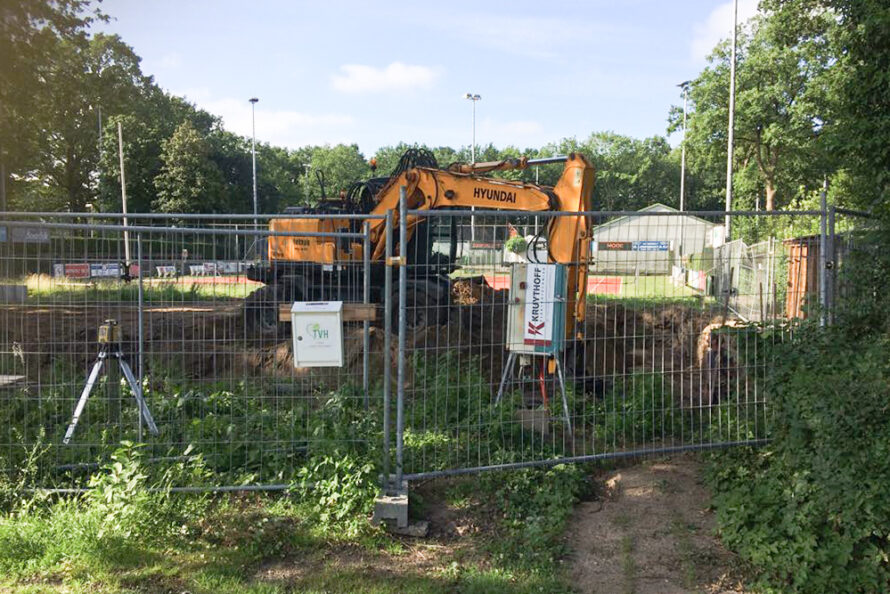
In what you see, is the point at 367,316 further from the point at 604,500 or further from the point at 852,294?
the point at 852,294

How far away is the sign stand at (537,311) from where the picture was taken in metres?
5.87

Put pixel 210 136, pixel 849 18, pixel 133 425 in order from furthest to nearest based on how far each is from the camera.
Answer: pixel 210 136
pixel 133 425
pixel 849 18

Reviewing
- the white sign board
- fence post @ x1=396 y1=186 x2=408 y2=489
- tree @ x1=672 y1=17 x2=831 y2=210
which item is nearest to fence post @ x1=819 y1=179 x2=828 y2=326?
fence post @ x1=396 y1=186 x2=408 y2=489

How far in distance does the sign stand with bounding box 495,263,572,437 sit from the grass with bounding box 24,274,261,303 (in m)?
2.54

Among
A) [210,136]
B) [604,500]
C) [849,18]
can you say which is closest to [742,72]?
[849,18]

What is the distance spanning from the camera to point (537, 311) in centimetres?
603

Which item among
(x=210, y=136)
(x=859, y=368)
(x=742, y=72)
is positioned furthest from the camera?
(x=210, y=136)

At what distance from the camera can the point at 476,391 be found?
6988 millimetres

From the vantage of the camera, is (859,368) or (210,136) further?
(210,136)

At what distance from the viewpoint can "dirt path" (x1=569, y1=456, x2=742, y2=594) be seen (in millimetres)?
4102

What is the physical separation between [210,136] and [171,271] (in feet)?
214

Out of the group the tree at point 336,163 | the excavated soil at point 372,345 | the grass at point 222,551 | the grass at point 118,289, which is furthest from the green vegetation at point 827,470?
the tree at point 336,163

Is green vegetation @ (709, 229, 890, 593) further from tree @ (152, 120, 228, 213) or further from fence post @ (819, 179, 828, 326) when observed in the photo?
tree @ (152, 120, 228, 213)

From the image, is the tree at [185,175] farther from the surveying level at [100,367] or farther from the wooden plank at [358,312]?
the wooden plank at [358,312]
